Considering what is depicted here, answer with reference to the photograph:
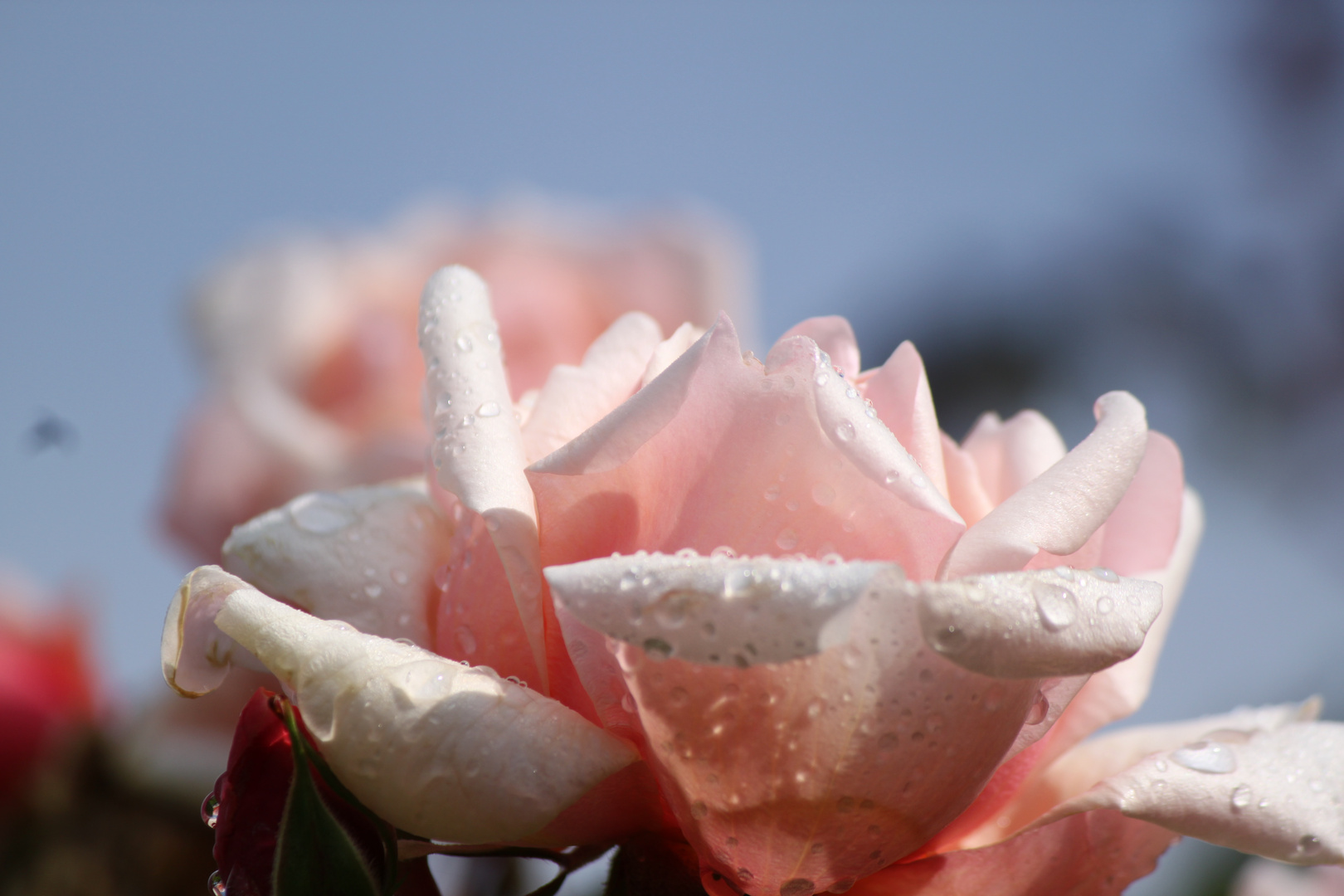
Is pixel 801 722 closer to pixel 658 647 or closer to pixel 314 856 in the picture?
pixel 658 647

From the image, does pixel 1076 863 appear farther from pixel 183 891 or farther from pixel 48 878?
pixel 48 878

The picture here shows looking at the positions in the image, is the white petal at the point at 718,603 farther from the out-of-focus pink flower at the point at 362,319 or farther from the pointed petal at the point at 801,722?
the out-of-focus pink flower at the point at 362,319

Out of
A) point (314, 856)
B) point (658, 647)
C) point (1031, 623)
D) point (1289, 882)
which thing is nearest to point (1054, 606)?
point (1031, 623)

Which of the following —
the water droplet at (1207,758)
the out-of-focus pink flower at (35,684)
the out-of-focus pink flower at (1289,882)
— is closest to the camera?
the water droplet at (1207,758)

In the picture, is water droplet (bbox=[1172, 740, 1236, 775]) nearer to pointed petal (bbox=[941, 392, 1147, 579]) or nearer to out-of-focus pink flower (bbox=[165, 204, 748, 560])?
A: pointed petal (bbox=[941, 392, 1147, 579])

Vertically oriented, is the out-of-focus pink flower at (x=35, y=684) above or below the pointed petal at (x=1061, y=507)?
below

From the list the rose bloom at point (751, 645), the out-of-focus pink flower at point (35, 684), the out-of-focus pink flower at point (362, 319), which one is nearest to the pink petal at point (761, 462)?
the rose bloom at point (751, 645)

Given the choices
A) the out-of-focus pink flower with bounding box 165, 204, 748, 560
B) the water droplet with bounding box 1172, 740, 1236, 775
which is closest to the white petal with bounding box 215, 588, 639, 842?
the water droplet with bounding box 1172, 740, 1236, 775
